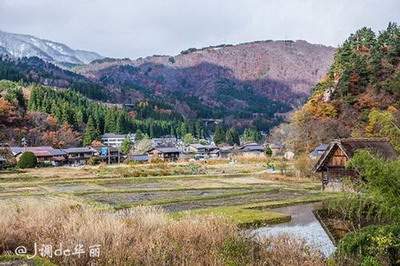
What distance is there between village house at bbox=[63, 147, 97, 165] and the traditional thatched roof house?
46.5m

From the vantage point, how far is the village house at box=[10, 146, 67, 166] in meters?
63.7

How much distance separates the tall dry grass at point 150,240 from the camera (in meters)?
9.53

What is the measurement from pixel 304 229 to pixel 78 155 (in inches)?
2324

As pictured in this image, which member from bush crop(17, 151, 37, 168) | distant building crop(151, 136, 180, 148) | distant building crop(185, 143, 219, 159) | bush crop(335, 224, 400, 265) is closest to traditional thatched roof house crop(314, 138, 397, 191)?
bush crop(335, 224, 400, 265)

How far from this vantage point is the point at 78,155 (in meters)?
72.1

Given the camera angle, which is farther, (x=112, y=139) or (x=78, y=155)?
(x=112, y=139)

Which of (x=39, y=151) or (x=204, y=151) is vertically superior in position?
(x=39, y=151)

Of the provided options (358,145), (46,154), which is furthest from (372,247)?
(46,154)

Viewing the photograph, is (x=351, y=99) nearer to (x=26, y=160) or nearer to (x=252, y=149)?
(x=26, y=160)

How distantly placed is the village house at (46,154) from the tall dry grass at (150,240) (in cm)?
5357

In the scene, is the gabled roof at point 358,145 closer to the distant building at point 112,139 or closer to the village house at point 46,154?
the village house at point 46,154

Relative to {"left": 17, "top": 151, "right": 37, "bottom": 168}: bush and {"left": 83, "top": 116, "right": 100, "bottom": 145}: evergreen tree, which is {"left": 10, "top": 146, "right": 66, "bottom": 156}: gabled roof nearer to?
{"left": 17, "top": 151, "right": 37, "bottom": 168}: bush

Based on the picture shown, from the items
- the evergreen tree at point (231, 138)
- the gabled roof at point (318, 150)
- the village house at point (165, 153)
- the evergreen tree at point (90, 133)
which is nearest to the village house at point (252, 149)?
the village house at point (165, 153)

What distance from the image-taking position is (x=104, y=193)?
101 feet
